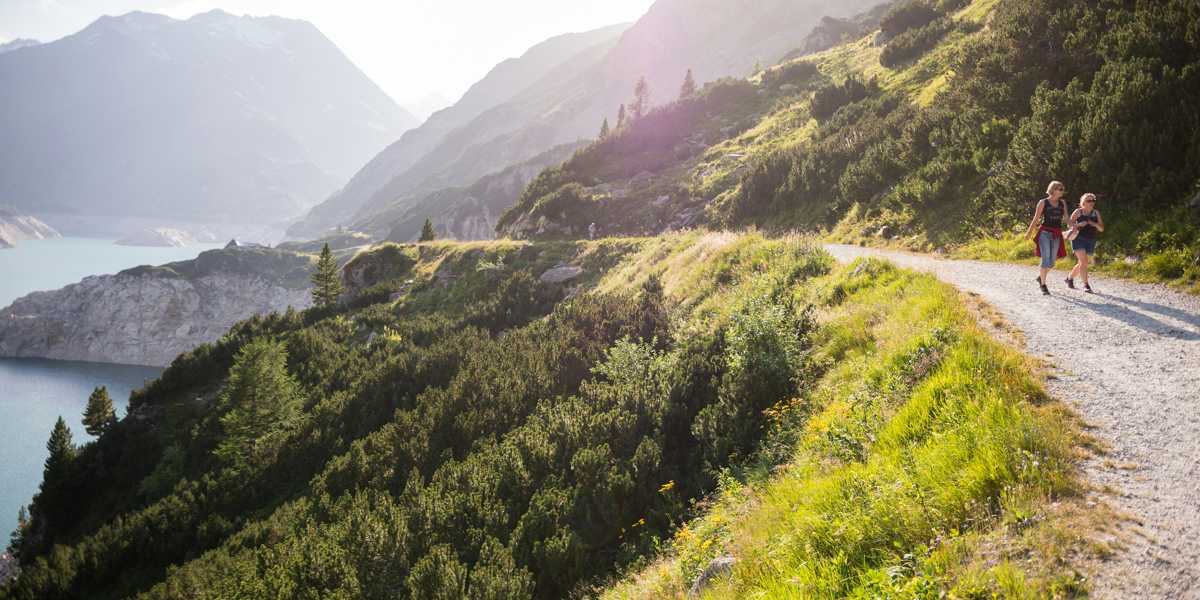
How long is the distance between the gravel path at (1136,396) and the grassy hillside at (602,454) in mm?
355

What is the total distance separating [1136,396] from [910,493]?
3074mm

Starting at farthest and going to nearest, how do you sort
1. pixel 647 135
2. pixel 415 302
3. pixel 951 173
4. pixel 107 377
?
pixel 107 377 → pixel 647 135 → pixel 415 302 → pixel 951 173

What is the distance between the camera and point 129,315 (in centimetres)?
12444

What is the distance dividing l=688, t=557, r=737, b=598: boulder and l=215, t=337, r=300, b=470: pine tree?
12.9 m

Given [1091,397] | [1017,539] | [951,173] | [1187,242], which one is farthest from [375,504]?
[951,173]

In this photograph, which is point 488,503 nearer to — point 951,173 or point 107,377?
point 951,173

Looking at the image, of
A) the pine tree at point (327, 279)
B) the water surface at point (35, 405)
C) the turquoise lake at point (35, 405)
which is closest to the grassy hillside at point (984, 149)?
the pine tree at point (327, 279)

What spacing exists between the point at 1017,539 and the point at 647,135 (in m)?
53.7

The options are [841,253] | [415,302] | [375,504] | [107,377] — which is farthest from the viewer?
[107,377]

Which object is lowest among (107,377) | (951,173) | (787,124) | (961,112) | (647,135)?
(107,377)

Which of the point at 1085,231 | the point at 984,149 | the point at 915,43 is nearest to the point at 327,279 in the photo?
the point at 984,149

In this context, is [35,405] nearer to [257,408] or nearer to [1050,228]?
[257,408]

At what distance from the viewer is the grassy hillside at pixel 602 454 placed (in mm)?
4598

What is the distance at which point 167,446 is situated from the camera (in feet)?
57.2
